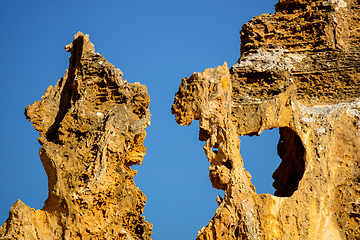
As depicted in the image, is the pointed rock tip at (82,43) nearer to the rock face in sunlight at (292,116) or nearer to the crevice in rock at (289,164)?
the rock face in sunlight at (292,116)

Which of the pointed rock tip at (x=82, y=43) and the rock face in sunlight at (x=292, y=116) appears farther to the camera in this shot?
the pointed rock tip at (x=82, y=43)

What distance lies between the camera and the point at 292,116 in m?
15.3

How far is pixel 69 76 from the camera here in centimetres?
1723

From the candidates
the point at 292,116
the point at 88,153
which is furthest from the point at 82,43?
the point at 292,116

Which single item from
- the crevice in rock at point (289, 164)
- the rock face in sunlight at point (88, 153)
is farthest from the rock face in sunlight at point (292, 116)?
the rock face in sunlight at point (88, 153)

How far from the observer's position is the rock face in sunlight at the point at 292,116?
1453 centimetres

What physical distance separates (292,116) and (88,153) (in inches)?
137

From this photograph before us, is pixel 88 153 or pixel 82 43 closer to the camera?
pixel 88 153

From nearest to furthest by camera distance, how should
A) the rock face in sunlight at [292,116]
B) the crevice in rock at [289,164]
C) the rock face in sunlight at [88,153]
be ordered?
the rock face in sunlight at [292,116] → the rock face in sunlight at [88,153] → the crevice in rock at [289,164]

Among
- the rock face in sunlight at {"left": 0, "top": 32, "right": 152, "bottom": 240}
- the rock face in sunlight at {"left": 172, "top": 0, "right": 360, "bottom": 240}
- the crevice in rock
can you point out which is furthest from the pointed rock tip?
the crevice in rock

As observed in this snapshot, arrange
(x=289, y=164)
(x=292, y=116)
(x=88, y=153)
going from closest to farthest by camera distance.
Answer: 1. (x=292, y=116)
2. (x=88, y=153)
3. (x=289, y=164)

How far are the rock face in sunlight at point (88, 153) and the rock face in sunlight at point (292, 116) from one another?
143 centimetres

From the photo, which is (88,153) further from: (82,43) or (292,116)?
(292,116)

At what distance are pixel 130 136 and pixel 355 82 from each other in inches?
155
